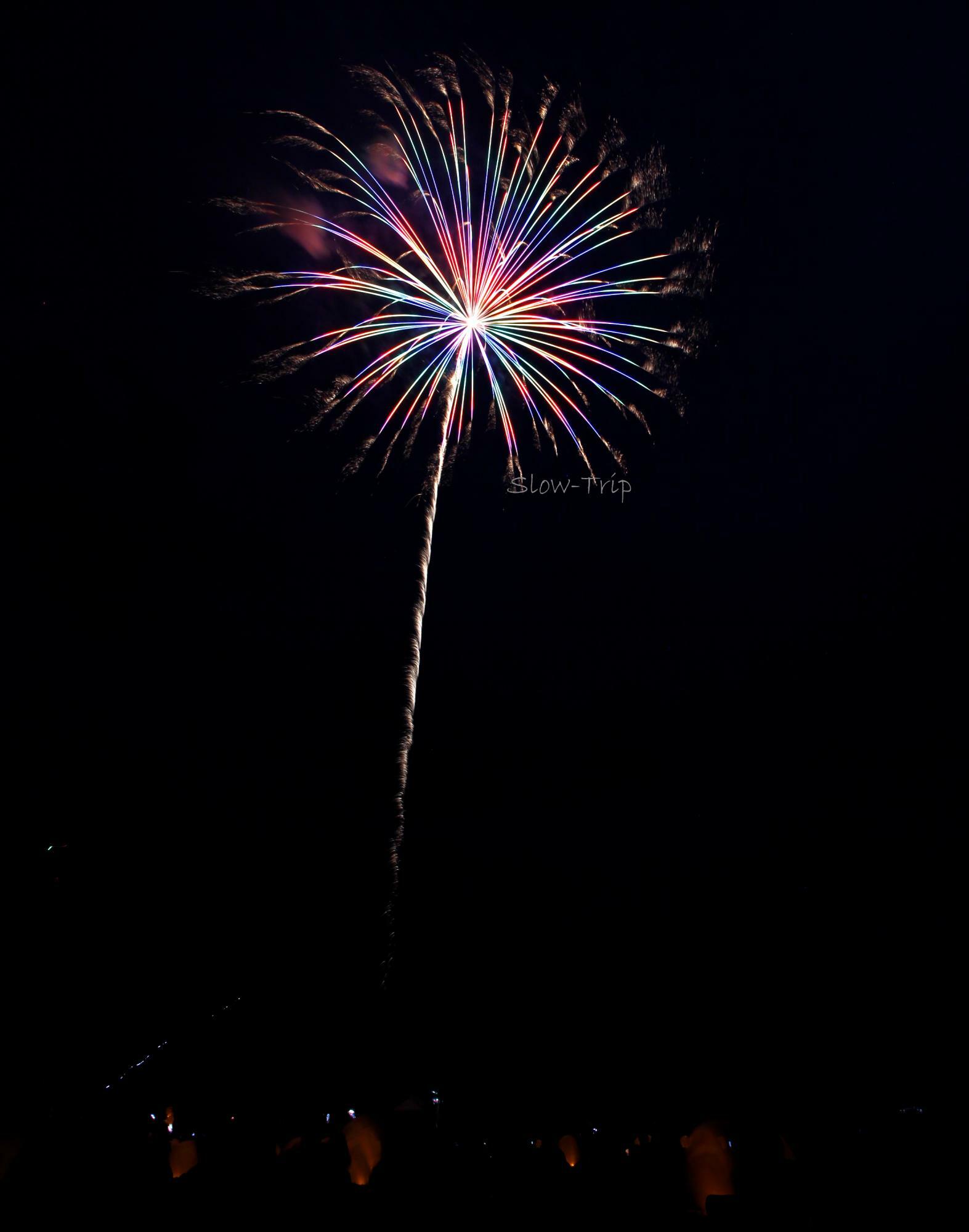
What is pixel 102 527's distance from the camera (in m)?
5.74

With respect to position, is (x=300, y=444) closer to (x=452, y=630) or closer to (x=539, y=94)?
(x=452, y=630)

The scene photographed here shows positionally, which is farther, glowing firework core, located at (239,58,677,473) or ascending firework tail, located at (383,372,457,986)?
ascending firework tail, located at (383,372,457,986)

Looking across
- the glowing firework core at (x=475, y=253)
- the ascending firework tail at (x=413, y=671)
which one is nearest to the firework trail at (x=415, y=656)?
the ascending firework tail at (x=413, y=671)

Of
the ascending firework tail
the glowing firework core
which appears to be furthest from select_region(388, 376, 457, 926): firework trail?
the glowing firework core

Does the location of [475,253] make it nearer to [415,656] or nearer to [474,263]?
[474,263]

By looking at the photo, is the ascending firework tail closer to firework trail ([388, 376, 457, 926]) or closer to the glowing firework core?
firework trail ([388, 376, 457, 926])

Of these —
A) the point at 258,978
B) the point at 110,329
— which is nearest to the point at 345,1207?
the point at 258,978

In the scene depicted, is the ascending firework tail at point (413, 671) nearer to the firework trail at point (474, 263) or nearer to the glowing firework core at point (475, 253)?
the firework trail at point (474, 263)

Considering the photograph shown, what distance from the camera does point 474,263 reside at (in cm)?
502

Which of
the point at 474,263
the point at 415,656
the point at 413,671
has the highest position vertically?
the point at 474,263

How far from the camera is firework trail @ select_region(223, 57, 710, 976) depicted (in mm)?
4609

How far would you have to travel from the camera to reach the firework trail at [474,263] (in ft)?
15.1

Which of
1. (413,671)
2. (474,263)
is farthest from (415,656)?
(474,263)

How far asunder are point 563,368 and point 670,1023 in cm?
817
